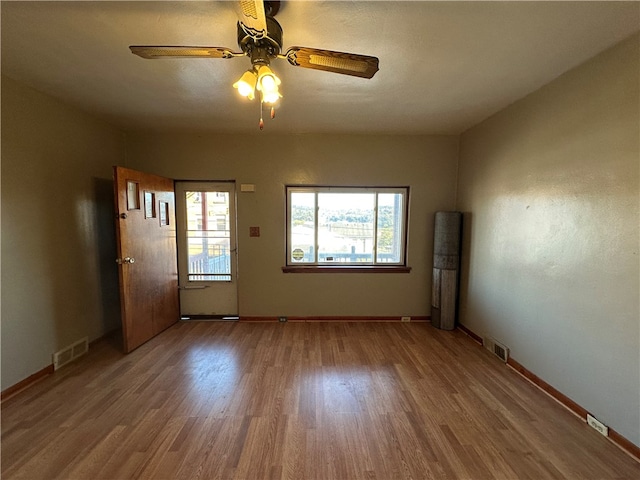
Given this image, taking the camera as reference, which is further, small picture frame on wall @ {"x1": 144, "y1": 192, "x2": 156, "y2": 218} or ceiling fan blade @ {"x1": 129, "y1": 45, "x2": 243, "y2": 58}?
small picture frame on wall @ {"x1": 144, "y1": 192, "x2": 156, "y2": 218}

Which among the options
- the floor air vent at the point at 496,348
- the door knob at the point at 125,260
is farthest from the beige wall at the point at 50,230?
the floor air vent at the point at 496,348

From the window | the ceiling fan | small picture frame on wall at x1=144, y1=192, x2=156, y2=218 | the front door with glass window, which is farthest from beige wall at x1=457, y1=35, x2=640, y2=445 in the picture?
small picture frame on wall at x1=144, y1=192, x2=156, y2=218

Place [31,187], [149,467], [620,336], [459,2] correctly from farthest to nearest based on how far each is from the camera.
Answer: [31,187], [620,336], [149,467], [459,2]

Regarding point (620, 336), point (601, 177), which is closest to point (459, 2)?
point (601, 177)

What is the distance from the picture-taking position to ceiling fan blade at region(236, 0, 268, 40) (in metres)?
1.06

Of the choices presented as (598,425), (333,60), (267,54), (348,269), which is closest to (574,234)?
(598,425)

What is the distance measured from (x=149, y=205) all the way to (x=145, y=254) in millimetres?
549

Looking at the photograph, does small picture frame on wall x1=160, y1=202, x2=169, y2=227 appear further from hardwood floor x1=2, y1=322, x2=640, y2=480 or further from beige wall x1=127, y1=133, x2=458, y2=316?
hardwood floor x1=2, y1=322, x2=640, y2=480

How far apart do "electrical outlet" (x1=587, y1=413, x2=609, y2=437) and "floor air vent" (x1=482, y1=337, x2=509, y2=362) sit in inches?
30.4

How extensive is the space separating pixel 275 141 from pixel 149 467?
324 centimetres

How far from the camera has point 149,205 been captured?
298 cm

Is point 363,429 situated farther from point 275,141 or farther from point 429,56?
point 275,141

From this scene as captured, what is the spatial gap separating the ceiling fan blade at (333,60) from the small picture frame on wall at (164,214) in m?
2.59

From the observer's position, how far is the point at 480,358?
106 inches
